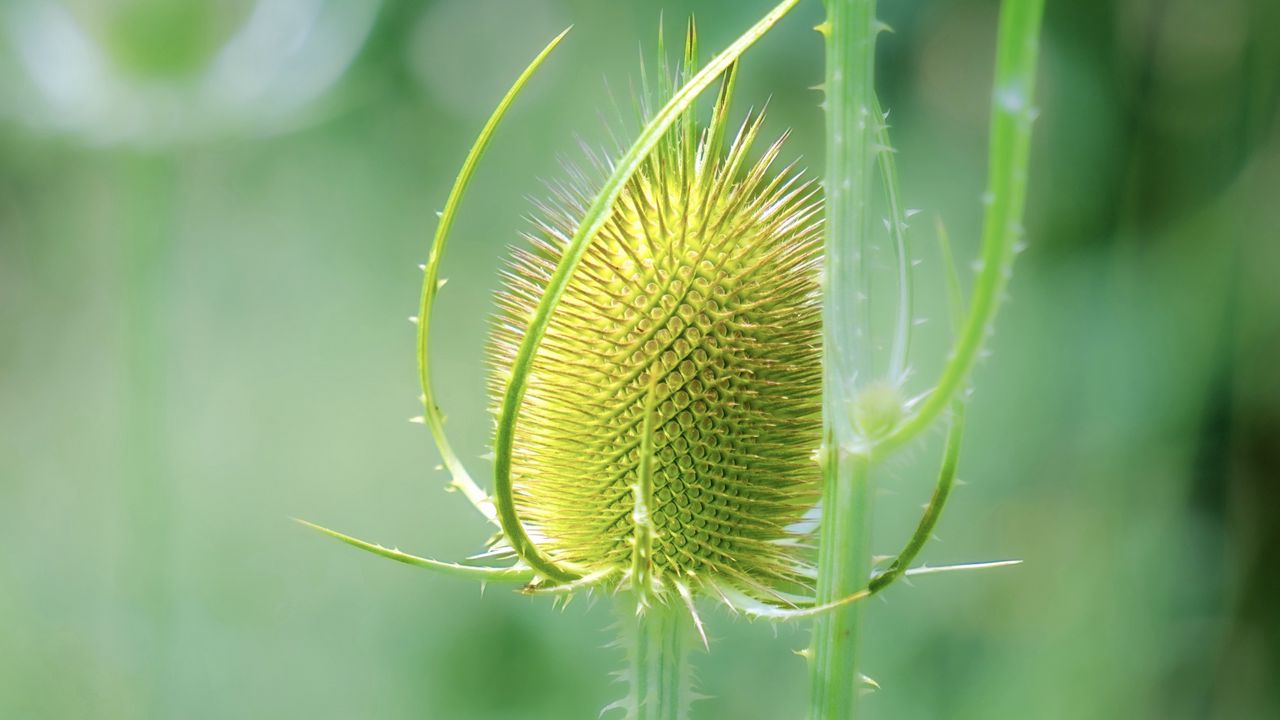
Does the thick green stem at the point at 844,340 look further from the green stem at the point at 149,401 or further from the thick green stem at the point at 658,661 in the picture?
the green stem at the point at 149,401

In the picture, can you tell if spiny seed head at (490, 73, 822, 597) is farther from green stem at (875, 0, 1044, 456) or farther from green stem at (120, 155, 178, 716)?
green stem at (120, 155, 178, 716)

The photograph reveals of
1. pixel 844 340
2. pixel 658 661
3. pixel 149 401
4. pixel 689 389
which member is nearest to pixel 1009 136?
pixel 844 340

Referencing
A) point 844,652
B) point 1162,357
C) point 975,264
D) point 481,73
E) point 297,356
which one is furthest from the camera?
point 481,73

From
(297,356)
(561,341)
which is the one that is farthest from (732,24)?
(561,341)

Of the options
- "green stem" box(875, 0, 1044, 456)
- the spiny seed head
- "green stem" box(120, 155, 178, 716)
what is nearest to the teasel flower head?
the spiny seed head

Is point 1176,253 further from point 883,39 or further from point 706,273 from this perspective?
point 706,273

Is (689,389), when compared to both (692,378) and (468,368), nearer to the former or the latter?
(692,378)
